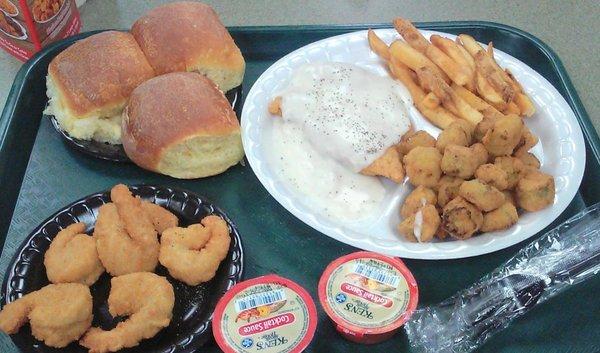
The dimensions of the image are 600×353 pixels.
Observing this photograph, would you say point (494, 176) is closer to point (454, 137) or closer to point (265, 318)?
point (454, 137)

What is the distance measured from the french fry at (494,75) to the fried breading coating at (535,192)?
0.27m

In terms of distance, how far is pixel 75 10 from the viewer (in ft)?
6.12

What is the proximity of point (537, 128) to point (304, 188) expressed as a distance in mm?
606

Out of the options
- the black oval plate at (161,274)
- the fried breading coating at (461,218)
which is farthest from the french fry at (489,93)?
the black oval plate at (161,274)

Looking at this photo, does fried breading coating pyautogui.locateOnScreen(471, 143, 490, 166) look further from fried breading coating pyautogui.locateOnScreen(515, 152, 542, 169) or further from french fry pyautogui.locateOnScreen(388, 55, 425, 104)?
french fry pyautogui.locateOnScreen(388, 55, 425, 104)

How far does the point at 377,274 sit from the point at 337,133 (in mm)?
408

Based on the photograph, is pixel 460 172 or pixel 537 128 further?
pixel 537 128

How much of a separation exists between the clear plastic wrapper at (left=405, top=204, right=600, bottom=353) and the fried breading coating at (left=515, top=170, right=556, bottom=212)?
94 millimetres

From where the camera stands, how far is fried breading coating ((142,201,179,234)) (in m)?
1.23

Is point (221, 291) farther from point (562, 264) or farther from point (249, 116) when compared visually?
point (562, 264)

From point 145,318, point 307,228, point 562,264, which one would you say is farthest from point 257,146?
point 562,264

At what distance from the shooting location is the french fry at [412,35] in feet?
5.15

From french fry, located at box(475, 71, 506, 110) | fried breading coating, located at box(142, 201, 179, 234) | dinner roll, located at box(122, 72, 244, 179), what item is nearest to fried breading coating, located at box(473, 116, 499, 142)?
french fry, located at box(475, 71, 506, 110)

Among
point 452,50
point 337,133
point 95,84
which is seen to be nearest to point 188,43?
point 95,84
